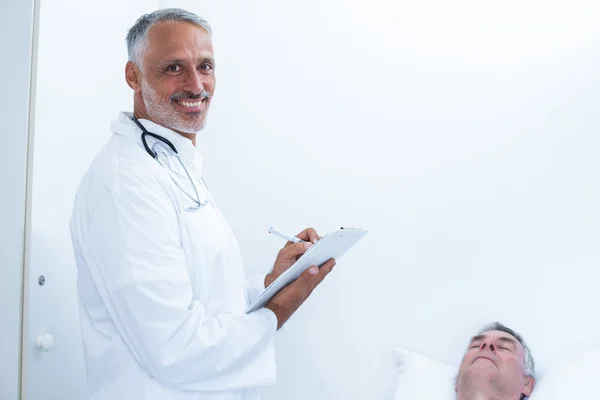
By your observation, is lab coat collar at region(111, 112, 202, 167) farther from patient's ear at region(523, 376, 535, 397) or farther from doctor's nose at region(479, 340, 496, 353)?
patient's ear at region(523, 376, 535, 397)

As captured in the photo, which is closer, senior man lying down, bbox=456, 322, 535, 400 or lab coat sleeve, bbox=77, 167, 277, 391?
lab coat sleeve, bbox=77, 167, 277, 391

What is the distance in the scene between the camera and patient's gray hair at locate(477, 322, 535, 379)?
1552 mm

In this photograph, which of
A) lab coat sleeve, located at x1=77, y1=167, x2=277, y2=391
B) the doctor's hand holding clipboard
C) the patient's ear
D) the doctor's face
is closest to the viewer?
lab coat sleeve, located at x1=77, y1=167, x2=277, y2=391

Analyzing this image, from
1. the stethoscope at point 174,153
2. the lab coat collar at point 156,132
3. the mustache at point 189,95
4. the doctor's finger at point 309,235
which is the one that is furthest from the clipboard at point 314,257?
the mustache at point 189,95

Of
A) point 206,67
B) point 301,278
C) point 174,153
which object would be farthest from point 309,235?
point 206,67

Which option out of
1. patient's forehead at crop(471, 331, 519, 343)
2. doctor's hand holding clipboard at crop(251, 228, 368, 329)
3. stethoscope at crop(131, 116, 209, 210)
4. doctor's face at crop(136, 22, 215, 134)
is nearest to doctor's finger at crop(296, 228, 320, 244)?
doctor's hand holding clipboard at crop(251, 228, 368, 329)

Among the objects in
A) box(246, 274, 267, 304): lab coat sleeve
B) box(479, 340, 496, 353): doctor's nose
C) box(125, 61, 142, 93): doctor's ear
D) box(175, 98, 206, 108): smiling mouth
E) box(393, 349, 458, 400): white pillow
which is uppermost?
box(125, 61, 142, 93): doctor's ear

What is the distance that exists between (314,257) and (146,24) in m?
0.69

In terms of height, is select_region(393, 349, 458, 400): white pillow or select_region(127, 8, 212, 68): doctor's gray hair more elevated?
select_region(127, 8, 212, 68): doctor's gray hair

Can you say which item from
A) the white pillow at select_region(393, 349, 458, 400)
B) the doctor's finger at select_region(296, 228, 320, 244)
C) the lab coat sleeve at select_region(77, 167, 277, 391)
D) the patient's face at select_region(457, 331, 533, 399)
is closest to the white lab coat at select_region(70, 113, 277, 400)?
the lab coat sleeve at select_region(77, 167, 277, 391)

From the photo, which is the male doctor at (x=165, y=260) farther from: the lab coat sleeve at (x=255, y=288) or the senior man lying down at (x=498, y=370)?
the senior man lying down at (x=498, y=370)

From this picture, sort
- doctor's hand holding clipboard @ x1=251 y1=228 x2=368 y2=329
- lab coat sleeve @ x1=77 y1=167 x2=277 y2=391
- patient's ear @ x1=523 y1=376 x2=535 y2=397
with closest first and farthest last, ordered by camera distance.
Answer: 1. lab coat sleeve @ x1=77 y1=167 x2=277 y2=391
2. doctor's hand holding clipboard @ x1=251 y1=228 x2=368 y2=329
3. patient's ear @ x1=523 y1=376 x2=535 y2=397

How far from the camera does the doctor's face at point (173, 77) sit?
1.44 m

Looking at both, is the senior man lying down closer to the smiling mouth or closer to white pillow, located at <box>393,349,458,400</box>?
white pillow, located at <box>393,349,458,400</box>
